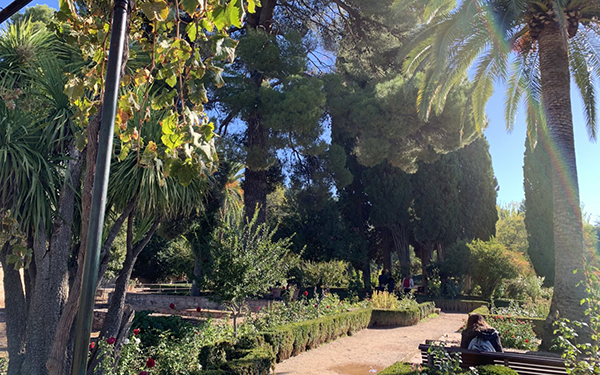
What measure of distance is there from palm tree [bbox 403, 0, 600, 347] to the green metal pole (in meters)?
8.13

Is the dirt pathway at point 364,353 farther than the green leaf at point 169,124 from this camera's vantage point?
Yes

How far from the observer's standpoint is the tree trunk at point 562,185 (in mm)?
7988

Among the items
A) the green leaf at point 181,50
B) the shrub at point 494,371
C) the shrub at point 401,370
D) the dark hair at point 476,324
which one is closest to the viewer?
the green leaf at point 181,50

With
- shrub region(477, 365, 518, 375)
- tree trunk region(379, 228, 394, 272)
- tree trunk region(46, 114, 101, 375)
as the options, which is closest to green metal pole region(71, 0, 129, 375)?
tree trunk region(46, 114, 101, 375)

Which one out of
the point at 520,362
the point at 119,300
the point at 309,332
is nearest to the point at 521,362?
the point at 520,362

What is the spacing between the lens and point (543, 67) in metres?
8.98

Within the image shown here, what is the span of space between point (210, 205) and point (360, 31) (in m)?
7.72

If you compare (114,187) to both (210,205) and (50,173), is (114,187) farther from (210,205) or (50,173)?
(210,205)

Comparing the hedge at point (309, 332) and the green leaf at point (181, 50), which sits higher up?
the green leaf at point (181, 50)

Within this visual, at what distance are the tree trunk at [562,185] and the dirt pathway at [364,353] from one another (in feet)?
9.43

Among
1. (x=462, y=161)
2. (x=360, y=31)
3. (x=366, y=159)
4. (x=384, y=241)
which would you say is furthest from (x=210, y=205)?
(x=462, y=161)

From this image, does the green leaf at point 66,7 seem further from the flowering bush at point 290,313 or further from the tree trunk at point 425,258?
the tree trunk at point 425,258

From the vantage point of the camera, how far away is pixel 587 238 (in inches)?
1065

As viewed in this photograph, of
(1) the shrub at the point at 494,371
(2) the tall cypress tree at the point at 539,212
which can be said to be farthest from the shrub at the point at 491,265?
(1) the shrub at the point at 494,371
